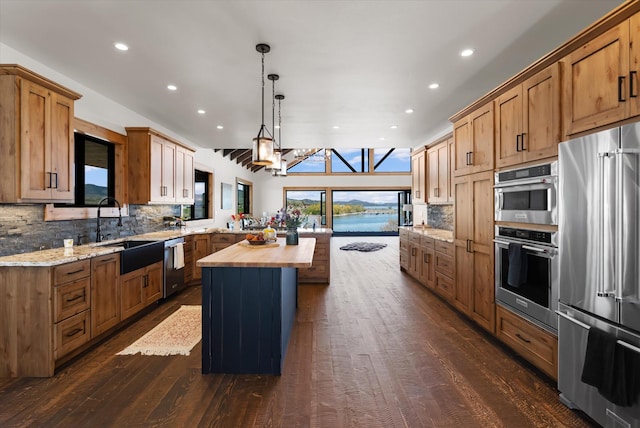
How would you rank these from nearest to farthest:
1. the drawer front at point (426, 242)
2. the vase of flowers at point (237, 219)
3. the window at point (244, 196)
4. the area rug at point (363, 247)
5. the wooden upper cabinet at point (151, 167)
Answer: the vase of flowers at point (237, 219) → the wooden upper cabinet at point (151, 167) → the drawer front at point (426, 242) → the area rug at point (363, 247) → the window at point (244, 196)

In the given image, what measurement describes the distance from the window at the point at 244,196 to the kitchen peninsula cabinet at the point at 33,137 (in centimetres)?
757

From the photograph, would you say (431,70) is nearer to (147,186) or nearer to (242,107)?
(242,107)

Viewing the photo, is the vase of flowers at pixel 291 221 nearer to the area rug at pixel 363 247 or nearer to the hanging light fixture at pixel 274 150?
the hanging light fixture at pixel 274 150

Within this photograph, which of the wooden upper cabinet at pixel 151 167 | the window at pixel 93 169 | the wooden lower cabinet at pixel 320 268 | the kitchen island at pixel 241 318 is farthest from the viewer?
the wooden lower cabinet at pixel 320 268

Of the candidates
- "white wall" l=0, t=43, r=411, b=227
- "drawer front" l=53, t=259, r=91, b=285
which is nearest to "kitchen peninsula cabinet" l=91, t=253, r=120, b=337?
"drawer front" l=53, t=259, r=91, b=285

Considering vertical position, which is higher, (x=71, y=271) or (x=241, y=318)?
(x=71, y=271)

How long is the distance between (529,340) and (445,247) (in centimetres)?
179

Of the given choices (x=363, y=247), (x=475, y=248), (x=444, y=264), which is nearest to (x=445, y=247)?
(x=444, y=264)

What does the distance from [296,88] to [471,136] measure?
2118 mm

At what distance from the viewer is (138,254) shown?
3.74 m

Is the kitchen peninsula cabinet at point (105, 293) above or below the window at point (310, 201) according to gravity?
below

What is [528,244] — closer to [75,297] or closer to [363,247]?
[75,297]

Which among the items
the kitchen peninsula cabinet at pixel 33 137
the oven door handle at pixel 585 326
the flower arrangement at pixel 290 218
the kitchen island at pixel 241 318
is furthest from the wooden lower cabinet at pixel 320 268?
the oven door handle at pixel 585 326

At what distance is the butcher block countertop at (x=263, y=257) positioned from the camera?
2402mm
